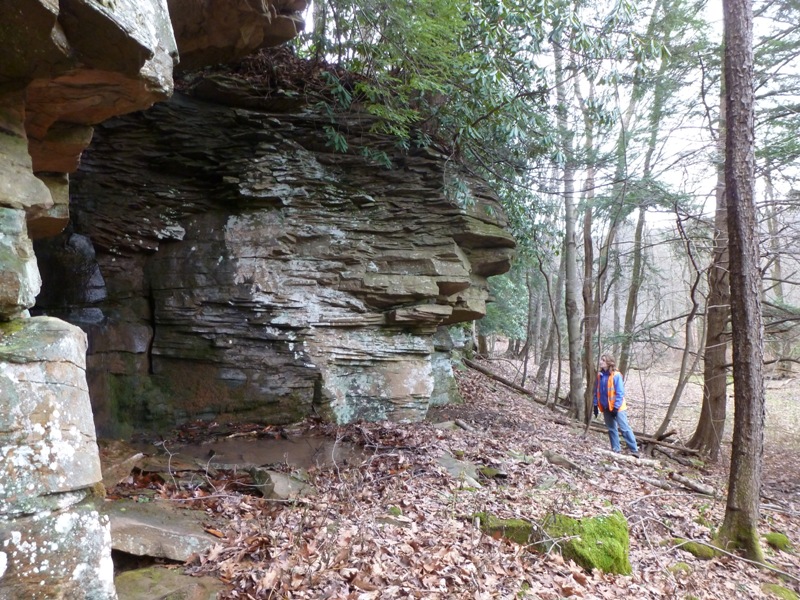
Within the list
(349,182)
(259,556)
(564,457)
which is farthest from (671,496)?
(349,182)

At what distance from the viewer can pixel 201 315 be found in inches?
338

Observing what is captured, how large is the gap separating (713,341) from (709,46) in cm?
611

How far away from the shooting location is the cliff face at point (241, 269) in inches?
326

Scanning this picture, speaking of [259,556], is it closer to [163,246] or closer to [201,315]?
[201,315]

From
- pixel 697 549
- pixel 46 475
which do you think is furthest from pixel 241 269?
pixel 697 549

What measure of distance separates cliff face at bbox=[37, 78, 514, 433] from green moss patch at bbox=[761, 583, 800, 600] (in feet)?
18.6

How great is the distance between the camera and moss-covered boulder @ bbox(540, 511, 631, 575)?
185 inches

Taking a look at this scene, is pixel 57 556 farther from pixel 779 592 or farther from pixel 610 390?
pixel 610 390

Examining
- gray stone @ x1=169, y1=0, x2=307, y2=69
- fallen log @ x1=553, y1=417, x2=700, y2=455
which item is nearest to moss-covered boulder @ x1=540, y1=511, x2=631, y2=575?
fallen log @ x1=553, y1=417, x2=700, y2=455

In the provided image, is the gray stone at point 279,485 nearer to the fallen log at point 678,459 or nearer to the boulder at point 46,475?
the boulder at point 46,475

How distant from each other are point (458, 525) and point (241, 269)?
19.0ft

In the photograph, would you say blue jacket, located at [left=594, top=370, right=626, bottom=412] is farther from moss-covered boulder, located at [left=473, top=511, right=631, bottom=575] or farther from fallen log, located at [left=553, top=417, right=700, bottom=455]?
moss-covered boulder, located at [left=473, top=511, right=631, bottom=575]

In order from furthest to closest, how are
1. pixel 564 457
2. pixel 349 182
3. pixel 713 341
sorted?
1. pixel 713 341
2. pixel 349 182
3. pixel 564 457

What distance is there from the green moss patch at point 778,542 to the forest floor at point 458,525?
103 millimetres
